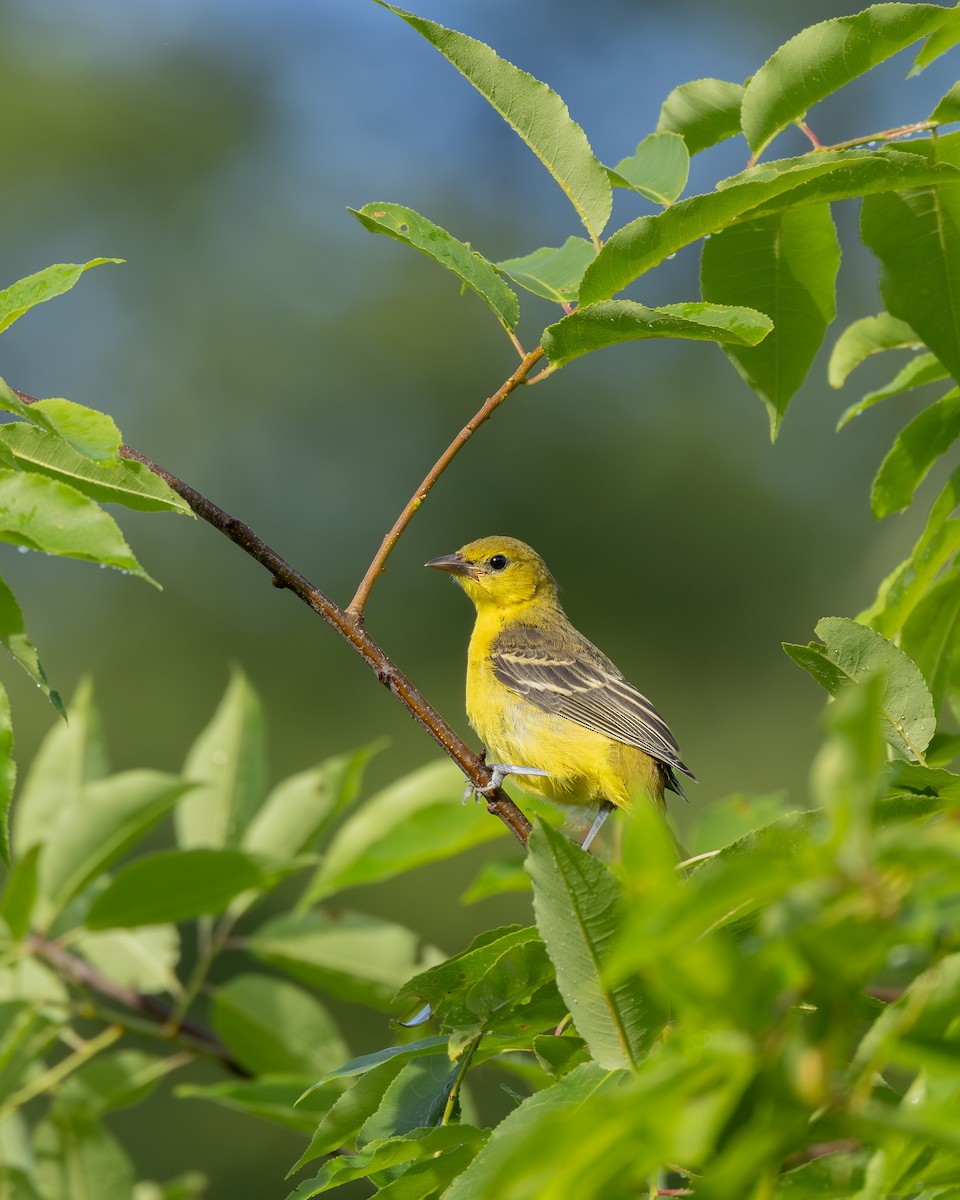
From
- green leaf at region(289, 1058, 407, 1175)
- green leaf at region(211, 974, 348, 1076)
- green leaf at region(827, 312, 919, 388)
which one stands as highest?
green leaf at region(827, 312, 919, 388)

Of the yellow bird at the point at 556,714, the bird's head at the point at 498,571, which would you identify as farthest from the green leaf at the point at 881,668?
the bird's head at the point at 498,571

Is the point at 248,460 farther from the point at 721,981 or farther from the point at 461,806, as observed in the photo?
the point at 721,981

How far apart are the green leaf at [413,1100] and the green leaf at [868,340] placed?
186 centimetres

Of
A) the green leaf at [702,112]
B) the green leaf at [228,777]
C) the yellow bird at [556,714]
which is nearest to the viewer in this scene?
the green leaf at [702,112]

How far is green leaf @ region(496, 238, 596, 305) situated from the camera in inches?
89.5

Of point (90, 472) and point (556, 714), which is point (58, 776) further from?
point (556, 714)

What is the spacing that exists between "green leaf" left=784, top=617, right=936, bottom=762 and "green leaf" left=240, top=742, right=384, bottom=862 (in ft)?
4.67

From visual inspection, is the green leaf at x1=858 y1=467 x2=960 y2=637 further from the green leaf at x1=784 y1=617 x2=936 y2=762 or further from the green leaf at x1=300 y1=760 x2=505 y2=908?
the green leaf at x1=300 y1=760 x2=505 y2=908

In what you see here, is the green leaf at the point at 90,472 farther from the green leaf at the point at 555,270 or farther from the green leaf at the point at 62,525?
the green leaf at the point at 555,270

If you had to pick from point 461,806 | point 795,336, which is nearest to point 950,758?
point 795,336

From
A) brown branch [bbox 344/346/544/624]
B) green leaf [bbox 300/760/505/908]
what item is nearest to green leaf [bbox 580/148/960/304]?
brown branch [bbox 344/346/544/624]

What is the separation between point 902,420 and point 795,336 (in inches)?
703

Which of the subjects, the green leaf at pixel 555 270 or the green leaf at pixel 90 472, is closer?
the green leaf at pixel 90 472

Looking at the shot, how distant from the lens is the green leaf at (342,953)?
2.95 m
